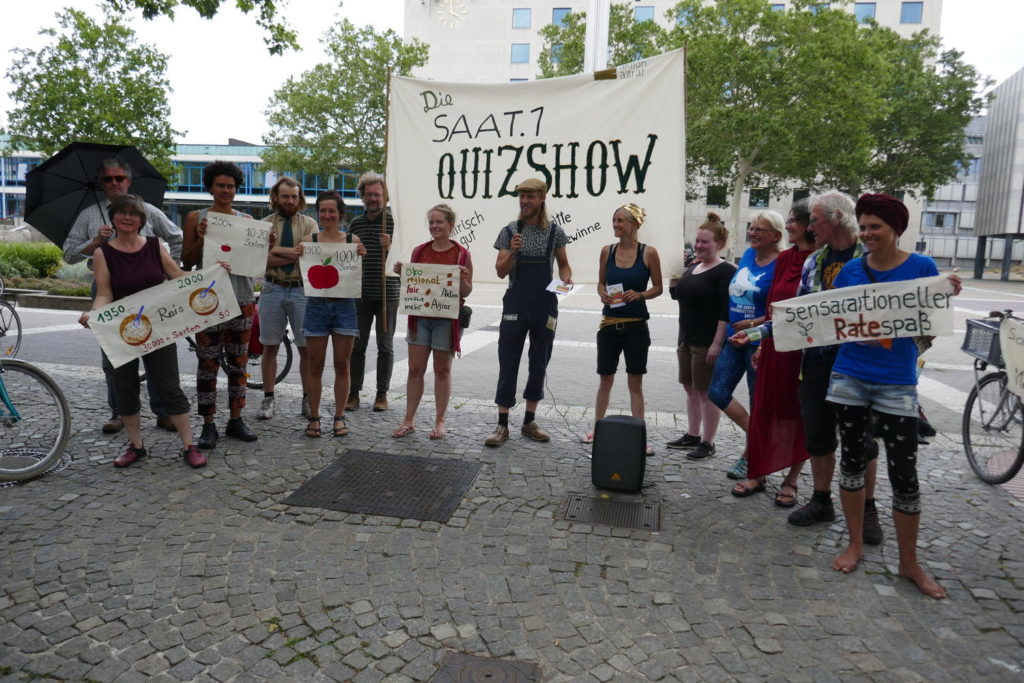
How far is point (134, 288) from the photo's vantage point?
4.70m

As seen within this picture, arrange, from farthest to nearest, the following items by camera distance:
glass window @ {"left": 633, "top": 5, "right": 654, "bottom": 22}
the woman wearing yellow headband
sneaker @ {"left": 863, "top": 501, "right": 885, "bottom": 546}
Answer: glass window @ {"left": 633, "top": 5, "right": 654, "bottom": 22} → the woman wearing yellow headband → sneaker @ {"left": 863, "top": 501, "right": 885, "bottom": 546}

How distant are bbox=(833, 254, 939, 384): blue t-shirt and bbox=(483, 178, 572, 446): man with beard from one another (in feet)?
7.38

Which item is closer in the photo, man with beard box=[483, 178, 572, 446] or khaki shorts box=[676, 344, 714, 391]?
khaki shorts box=[676, 344, 714, 391]

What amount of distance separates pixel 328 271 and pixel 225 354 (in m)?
1.01

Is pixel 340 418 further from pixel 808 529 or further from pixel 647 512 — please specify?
pixel 808 529

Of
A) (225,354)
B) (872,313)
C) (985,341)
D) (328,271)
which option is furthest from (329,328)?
(985,341)

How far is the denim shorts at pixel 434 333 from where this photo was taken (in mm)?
5543

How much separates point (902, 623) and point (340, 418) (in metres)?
4.13

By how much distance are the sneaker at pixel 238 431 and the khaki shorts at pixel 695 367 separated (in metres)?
3.38

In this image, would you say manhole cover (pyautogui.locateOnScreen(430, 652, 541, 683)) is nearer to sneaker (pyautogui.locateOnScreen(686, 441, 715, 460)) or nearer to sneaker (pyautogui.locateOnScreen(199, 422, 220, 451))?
sneaker (pyautogui.locateOnScreen(686, 441, 715, 460))

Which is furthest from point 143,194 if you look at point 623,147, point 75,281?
point 75,281

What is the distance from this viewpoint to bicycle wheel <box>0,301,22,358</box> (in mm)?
8938

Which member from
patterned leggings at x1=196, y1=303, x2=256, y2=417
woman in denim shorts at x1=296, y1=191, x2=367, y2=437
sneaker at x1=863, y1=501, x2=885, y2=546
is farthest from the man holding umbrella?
sneaker at x1=863, y1=501, x2=885, y2=546

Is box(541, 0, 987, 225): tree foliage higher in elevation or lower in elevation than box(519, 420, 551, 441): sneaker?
higher
